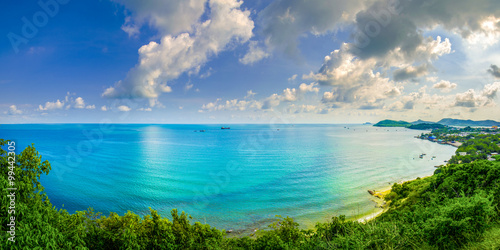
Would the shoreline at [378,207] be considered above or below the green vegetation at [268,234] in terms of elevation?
below

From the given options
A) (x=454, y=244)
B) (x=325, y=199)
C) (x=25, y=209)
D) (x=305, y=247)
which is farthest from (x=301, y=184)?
(x=25, y=209)

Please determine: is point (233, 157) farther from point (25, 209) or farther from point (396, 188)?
point (25, 209)

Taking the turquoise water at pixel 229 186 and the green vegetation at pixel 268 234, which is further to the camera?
the turquoise water at pixel 229 186

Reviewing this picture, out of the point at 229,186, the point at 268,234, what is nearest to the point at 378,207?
the point at 268,234

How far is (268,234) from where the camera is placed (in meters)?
15.6

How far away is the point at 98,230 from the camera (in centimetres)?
1401

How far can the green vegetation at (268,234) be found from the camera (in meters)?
9.49

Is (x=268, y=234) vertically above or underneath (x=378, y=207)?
above
